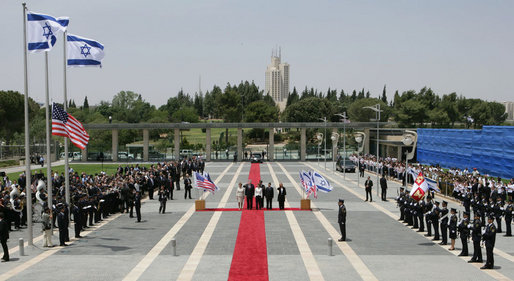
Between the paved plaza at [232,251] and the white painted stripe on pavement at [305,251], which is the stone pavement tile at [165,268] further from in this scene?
the white painted stripe on pavement at [305,251]

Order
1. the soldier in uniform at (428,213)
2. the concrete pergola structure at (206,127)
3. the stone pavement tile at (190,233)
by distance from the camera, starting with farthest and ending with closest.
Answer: the concrete pergola structure at (206,127), the soldier in uniform at (428,213), the stone pavement tile at (190,233)

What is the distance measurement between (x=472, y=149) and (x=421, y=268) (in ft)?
117

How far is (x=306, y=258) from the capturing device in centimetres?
1642

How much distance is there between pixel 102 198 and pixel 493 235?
1819 centimetres

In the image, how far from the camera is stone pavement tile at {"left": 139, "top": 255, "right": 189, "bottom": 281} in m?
14.2

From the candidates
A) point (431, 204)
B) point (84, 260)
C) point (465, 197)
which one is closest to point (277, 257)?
point (84, 260)

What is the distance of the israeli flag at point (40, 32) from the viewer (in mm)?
18172

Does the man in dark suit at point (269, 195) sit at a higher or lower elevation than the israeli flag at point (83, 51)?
lower

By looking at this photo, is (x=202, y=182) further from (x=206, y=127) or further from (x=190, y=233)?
(x=206, y=127)

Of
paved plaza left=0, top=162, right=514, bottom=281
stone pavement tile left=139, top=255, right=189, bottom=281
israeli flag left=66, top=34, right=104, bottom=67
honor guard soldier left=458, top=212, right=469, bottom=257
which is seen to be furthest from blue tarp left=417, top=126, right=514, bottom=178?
israeli flag left=66, top=34, right=104, bottom=67

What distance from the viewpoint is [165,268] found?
15.2 m

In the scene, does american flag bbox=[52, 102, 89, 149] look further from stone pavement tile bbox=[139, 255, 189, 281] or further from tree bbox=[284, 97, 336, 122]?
tree bbox=[284, 97, 336, 122]

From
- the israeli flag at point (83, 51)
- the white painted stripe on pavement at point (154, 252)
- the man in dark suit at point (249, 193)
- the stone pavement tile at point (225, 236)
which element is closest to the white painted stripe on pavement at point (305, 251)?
the stone pavement tile at point (225, 236)

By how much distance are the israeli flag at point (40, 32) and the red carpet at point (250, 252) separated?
1084 centimetres
